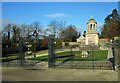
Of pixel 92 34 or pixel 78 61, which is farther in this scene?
pixel 92 34

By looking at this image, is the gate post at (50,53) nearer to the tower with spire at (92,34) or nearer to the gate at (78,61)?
the gate at (78,61)

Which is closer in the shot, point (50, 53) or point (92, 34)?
point (50, 53)

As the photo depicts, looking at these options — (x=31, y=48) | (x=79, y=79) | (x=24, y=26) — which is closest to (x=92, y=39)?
(x=24, y=26)

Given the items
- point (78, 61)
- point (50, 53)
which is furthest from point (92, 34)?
point (50, 53)

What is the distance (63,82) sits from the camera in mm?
11719

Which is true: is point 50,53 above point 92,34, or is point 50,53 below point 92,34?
below

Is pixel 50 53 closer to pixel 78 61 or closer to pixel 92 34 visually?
pixel 78 61

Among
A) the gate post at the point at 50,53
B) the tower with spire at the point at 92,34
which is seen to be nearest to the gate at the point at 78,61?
the gate post at the point at 50,53

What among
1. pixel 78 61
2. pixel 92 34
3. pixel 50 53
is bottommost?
pixel 78 61

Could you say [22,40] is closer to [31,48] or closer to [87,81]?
[87,81]

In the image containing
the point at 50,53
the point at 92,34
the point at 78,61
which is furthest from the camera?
the point at 92,34

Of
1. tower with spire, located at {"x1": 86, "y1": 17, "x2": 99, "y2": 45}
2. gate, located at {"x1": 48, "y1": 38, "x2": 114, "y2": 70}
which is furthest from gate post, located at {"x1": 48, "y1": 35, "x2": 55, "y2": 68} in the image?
tower with spire, located at {"x1": 86, "y1": 17, "x2": 99, "y2": 45}

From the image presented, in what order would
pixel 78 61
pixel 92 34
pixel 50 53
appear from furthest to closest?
pixel 92 34, pixel 78 61, pixel 50 53

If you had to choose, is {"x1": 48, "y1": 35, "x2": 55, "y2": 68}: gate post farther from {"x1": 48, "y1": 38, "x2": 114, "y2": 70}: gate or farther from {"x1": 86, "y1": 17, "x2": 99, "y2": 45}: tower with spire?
{"x1": 86, "y1": 17, "x2": 99, "y2": 45}: tower with spire
